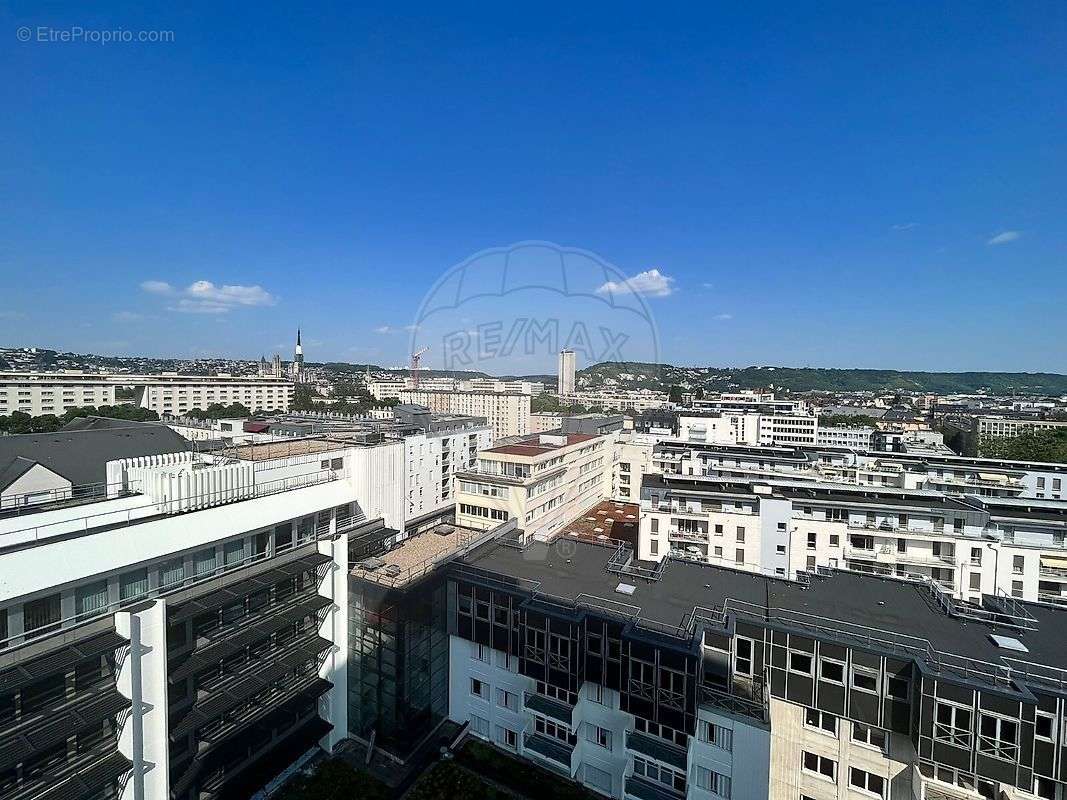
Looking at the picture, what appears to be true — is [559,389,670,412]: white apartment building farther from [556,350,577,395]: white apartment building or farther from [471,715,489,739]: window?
[471,715,489,739]: window

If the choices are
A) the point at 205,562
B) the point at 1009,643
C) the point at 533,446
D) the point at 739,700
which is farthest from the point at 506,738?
the point at 533,446

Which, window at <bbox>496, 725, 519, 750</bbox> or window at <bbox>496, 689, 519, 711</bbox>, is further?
window at <bbox>496, 725, 519, 750</bbox>

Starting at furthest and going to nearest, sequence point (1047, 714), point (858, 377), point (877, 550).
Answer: point (858, 377) < point (877, 550) < point (1047, 714)

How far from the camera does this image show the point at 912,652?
1014 cm

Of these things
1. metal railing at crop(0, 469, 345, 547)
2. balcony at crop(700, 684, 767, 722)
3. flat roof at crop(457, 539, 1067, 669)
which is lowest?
balcony at crop(700, 684, 767, 722)

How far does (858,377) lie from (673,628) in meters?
224

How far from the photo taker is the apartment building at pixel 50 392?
72.9 meters

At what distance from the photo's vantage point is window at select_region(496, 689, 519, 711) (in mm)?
14586

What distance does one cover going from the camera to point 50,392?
76.9 metres

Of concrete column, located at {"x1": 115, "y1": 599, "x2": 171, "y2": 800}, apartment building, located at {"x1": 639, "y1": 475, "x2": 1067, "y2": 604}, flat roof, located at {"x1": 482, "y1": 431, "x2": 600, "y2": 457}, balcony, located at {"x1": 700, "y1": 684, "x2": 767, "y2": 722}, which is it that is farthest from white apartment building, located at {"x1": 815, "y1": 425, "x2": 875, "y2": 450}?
concrete column, located at {"x1": 115, "y1": 599, "x2": 171, "y2": 800}

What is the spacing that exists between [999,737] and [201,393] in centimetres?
11096

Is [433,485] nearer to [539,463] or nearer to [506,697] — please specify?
[539,463]

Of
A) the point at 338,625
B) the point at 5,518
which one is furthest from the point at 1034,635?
the point at 5,518

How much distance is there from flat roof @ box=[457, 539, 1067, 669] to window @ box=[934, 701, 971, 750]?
4.55 feet
